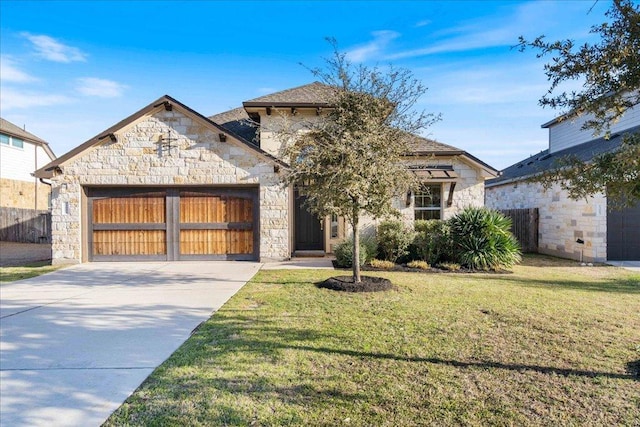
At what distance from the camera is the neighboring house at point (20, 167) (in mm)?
22938

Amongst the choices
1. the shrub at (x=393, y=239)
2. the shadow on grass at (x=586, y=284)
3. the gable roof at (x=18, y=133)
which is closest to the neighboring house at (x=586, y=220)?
→ the shadow on grass at (x=586, y=284)

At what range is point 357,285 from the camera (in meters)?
7.62

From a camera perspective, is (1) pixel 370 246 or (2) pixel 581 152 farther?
(2) pixel 581 152

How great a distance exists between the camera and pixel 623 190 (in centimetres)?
349

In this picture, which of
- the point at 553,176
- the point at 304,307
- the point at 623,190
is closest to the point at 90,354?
the point at 304,307

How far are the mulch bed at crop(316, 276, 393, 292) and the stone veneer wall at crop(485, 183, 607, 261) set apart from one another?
5.90 m

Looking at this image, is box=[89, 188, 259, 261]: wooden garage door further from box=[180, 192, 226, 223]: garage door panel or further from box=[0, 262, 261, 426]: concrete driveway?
box=[0, 262, 261, 426]: concrete driveway

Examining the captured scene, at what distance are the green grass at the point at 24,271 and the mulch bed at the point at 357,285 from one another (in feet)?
25.3

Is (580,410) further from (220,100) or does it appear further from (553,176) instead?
(220,100)

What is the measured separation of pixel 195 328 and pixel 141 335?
27.1 inches

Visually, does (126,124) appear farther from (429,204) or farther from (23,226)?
(23,226)

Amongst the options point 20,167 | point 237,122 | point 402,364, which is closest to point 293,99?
point 237,122

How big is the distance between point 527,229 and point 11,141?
30.2 meters

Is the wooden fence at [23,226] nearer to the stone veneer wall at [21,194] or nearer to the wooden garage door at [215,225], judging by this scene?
the stone veneer wall at [21,194]
